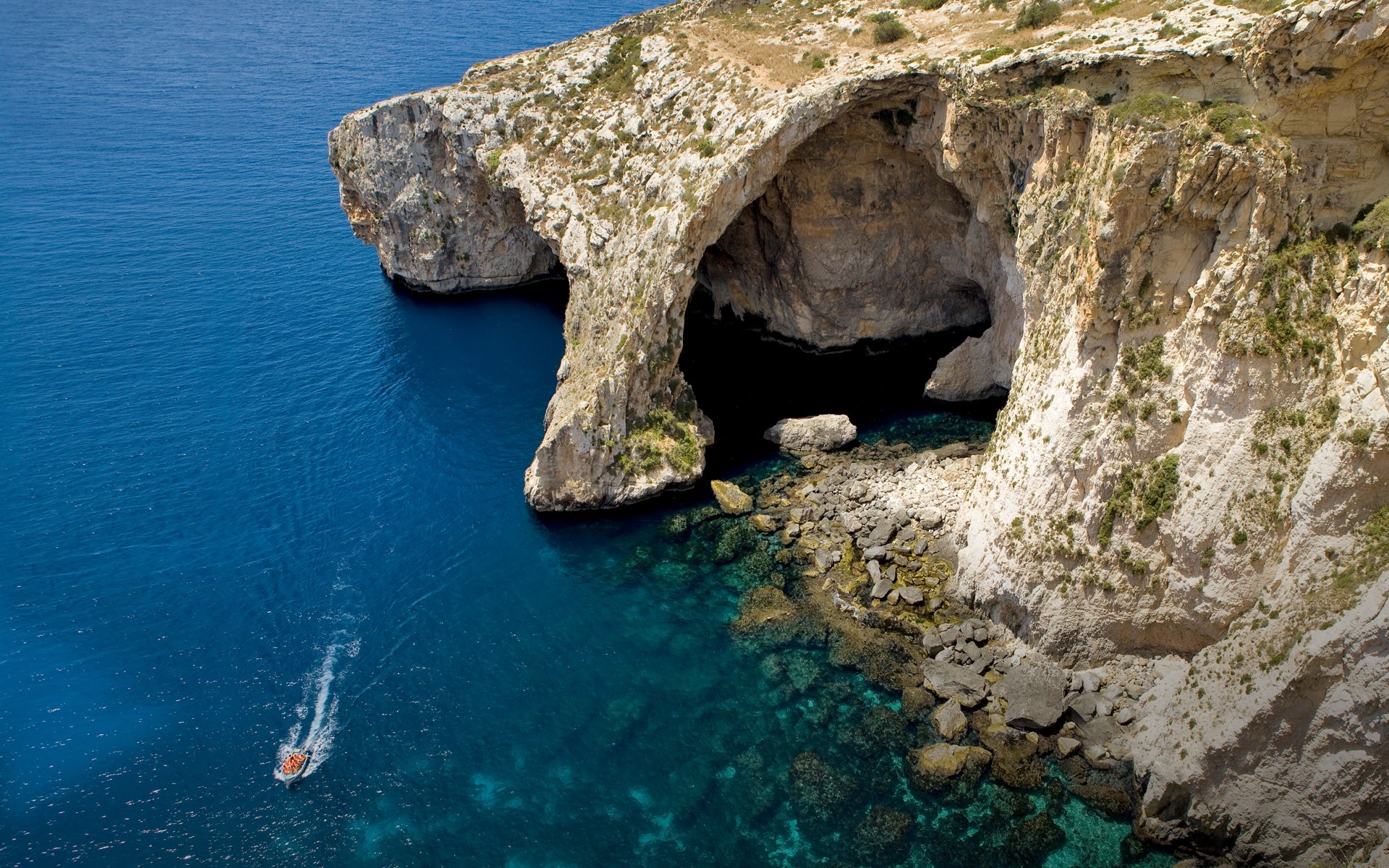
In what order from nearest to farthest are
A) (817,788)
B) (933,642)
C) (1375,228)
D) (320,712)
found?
(1375,228)
(817,788)
(320,712)
(933,642)

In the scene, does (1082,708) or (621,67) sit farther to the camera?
(621,67)

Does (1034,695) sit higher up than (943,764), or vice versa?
(1034,695)

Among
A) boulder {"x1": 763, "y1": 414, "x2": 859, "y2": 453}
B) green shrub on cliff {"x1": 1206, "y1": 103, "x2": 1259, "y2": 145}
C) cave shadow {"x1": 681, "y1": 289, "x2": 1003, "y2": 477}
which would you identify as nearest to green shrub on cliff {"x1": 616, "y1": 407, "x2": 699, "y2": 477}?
cave shadow {"x1": 681, "y1": 289, "x2": 1003, "y2": 477}

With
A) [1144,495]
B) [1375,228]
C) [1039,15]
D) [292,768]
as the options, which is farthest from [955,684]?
[1039,15]

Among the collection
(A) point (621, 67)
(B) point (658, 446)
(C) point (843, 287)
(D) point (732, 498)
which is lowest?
(D) point (732, 498)

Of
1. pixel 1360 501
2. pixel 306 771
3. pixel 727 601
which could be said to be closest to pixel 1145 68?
pixel 1360 501

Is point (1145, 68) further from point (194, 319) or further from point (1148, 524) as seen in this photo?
point (194, 319)

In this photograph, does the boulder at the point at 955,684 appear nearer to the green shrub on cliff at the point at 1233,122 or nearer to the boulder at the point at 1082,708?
the boulder at the point at 1082,708

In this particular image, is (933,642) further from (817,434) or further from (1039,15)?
(1039,15)
